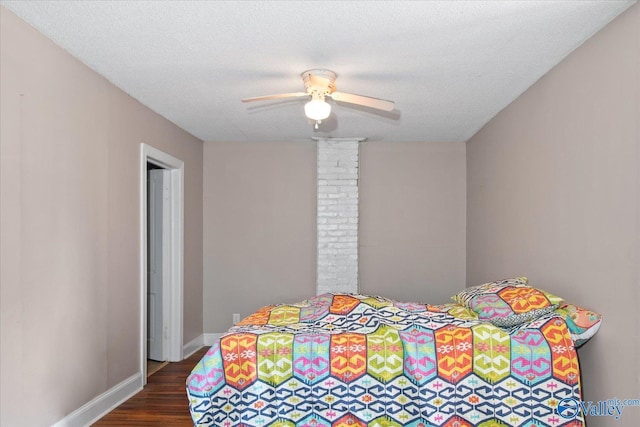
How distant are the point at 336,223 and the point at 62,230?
3186 mm

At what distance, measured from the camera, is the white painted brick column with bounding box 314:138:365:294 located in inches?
224

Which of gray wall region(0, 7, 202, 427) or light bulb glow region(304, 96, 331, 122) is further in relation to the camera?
light bulb glow region(304, 96, 331, 122)

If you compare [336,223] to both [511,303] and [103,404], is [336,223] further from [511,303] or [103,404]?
[103,404]

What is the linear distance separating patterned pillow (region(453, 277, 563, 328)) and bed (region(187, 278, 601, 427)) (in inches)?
0.4

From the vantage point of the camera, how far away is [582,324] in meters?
2.69

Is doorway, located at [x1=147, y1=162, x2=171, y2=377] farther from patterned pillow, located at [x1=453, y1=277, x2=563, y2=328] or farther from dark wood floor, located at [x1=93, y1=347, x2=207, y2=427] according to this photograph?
patterned pillow, located at [x1=453, y1=277, x2=563, y2=328]

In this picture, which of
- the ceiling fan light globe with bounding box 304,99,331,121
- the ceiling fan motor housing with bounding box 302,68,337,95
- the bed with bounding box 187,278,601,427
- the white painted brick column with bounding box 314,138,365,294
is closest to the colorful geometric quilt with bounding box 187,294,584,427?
the bed with bounding box 187,278,601,427

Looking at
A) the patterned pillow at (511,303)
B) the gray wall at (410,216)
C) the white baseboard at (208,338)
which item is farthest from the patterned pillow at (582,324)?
the white baseboard at (208,338)

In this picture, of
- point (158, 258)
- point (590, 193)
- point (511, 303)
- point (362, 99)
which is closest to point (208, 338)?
point (158, 258)

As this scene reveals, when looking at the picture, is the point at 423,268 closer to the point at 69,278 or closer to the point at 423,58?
the point at 423,58

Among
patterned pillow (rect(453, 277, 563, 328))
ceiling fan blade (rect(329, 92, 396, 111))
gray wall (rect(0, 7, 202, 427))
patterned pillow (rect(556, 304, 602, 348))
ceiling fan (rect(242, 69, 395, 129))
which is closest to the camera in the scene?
gray wall (rect(0, 7, 202, 427))

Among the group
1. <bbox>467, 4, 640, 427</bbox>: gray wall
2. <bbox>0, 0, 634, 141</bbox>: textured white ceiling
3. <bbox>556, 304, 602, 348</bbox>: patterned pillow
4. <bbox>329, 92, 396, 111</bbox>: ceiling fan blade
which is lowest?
<bbox>556, 304, 602, 348</bbox>: patterned pillow

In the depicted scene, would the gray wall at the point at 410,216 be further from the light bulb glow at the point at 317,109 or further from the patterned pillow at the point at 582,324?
the patterned pillow at the point at 582,324

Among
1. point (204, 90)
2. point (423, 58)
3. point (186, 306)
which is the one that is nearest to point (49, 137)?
point (204, 90)
